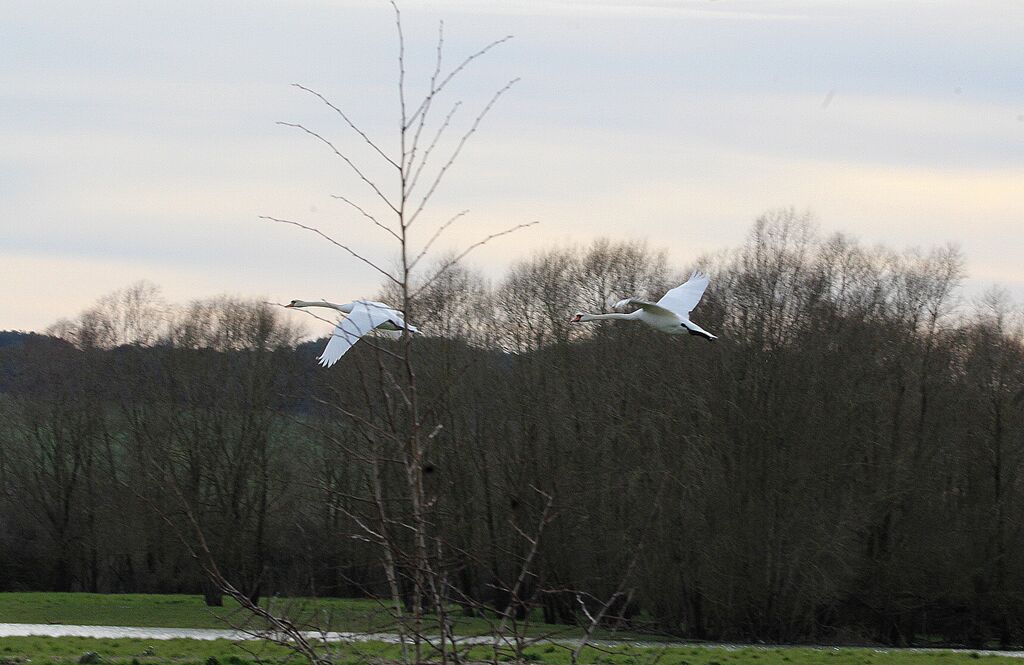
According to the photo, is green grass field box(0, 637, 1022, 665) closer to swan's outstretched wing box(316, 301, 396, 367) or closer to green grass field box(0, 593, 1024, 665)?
green grass field box(0, 593, 1024, 665)

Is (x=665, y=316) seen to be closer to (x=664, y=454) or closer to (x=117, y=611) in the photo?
(x=664, y=454)

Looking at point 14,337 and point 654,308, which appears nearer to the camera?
point 654,308

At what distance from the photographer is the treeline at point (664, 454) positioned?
108 feet

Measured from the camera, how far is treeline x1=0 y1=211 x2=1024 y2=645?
32938 millimetres

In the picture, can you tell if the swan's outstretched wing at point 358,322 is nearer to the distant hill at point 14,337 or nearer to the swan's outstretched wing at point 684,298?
the swan's outstretched wing at point 684,298

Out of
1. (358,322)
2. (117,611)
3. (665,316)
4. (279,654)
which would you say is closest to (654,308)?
(665,316)

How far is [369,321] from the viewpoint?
38.4ft

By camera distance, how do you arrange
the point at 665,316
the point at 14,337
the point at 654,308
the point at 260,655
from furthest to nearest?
1. the point at 14,337
2. the point at 665,316
3. the point at 654,308
4. the point at 260,655

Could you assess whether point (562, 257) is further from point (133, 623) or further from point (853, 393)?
point (133, 623)

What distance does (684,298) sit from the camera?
58.4 ft

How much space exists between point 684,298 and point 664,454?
672 inches

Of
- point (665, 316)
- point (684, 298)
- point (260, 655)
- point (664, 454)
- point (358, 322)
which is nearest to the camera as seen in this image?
point (358, 322)

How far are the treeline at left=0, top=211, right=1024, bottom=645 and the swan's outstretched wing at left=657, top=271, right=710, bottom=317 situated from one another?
33.2 feet

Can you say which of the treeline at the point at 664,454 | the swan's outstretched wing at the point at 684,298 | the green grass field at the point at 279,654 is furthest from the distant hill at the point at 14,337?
the swan's outstretched wing at the point at 684,298
